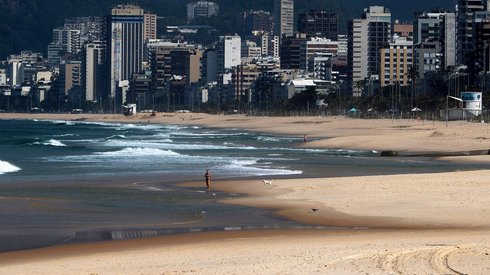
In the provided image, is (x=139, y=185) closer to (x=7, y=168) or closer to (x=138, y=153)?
(x=7, y=168)

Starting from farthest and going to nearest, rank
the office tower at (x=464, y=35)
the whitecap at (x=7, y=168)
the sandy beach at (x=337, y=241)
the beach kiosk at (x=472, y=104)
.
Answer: the office tower at (x=464, y=35) → the beach kiosk at (x=472, y=104) → the whitecap at (x=7, y=168) → the sandy beach at (x=337, y=241)

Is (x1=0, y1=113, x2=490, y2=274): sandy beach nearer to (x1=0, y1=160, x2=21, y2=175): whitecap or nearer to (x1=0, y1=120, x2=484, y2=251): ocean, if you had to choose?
(x1=0, y1=120, x2=484, y2=251): ocean

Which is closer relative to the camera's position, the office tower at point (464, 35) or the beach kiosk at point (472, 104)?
the beach kiosk at point (472, 104)

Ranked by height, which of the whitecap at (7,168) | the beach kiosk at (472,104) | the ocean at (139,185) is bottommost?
the whitecap at (7,168)

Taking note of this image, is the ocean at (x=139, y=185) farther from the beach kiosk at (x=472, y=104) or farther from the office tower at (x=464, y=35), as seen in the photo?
the office tower at (x=464, y=35)

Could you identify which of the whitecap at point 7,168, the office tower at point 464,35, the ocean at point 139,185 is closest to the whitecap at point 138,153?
the ocean at point 139,185

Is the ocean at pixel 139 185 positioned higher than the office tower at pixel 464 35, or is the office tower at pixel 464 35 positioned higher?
the office tower at pixel 464 35
